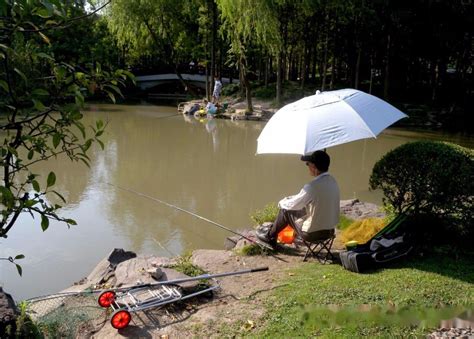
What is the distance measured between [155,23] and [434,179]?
19.8m

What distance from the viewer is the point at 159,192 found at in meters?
8.13

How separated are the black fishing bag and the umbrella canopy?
0.91m

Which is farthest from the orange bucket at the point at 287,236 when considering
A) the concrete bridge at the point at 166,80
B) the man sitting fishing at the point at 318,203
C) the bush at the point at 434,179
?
the concrete bridge at the point at 166,80

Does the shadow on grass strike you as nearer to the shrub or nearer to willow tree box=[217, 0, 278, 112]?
the shrub

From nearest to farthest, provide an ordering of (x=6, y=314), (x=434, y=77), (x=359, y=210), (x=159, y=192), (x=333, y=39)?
(x=6, y=314) → (x=359, y=210) → (x=159, y=192) → (x=434, y=77) → (x=333, y=39)

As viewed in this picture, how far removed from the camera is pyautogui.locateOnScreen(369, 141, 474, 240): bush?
4121 millimetres

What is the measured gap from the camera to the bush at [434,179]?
Result: 4121 mm

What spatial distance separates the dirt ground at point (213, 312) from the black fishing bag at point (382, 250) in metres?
0.52

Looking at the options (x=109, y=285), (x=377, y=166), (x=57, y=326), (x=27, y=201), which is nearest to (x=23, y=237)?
(x=109, y=285)

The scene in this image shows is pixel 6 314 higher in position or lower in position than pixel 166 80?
lower

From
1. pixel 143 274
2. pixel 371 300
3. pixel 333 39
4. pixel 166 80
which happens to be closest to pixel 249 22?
pixel 333 39

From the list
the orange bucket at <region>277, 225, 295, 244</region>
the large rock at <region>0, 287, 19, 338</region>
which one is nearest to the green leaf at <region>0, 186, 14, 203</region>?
the large rock at <region>0, 287, 19, 338</region>

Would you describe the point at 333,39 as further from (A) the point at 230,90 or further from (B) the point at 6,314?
(B) the point at 6,314

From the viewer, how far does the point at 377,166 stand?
464 cm
